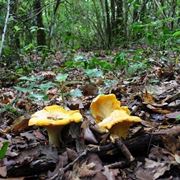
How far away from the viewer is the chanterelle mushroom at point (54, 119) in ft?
6.95

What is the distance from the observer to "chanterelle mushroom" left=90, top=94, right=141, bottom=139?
6.86ft

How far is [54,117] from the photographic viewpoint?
89.2 inches

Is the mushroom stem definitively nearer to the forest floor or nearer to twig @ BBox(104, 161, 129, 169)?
the forest floor

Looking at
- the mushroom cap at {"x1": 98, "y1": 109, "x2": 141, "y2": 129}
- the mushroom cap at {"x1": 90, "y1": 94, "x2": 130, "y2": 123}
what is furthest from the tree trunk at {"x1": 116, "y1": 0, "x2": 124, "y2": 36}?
the mushroom cap at {"x1": 98, "y1": 109, "x2": 141, "y2": 129}

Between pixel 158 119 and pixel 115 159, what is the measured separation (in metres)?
0.77

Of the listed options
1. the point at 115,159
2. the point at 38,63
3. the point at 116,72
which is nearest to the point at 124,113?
the point at 115,159

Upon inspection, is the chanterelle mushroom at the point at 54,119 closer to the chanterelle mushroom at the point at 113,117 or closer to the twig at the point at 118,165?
the chanterelle mushroom at the point at 113,117

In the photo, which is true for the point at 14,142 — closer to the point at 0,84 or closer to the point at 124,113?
the point at 124,113

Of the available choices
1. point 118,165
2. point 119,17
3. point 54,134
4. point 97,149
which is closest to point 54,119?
point 54,134

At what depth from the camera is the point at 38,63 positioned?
7824 mm

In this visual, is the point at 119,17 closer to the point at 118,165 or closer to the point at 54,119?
the point at 54,119

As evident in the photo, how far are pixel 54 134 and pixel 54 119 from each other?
15 centimetres

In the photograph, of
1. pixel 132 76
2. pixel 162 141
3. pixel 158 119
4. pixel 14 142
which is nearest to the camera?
pixel 162 141

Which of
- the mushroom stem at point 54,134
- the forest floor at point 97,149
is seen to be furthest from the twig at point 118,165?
the mushroom stem at point 54,134
